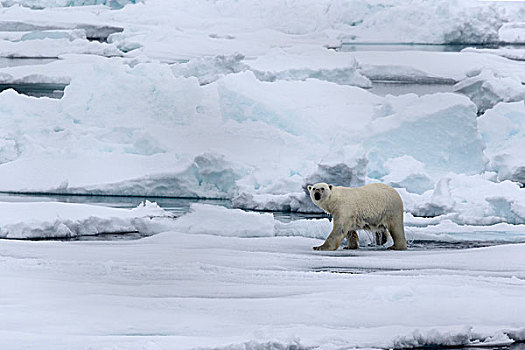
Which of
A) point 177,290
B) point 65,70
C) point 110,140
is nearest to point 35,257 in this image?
point 177,290

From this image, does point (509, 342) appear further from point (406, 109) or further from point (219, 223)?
point (406, 109)

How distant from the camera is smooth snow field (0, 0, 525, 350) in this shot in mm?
4129

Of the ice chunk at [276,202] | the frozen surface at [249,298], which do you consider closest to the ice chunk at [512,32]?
the ice chunk at [276,202]

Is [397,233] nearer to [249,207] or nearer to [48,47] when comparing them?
[249,207]

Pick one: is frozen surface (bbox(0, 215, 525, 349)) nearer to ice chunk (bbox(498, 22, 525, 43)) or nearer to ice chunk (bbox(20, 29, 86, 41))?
ice chunk (bbox(20, 29, 86, 41))

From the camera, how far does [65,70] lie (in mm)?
18266

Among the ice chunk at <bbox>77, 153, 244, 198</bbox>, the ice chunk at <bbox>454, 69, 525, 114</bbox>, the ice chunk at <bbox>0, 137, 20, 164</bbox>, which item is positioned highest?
the ice chunk at <bbox>454, 69, 525, 114</bbox>

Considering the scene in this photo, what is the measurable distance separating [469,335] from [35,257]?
2633mm

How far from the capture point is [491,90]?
45.8 feet

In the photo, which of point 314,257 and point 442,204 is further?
point 442,204

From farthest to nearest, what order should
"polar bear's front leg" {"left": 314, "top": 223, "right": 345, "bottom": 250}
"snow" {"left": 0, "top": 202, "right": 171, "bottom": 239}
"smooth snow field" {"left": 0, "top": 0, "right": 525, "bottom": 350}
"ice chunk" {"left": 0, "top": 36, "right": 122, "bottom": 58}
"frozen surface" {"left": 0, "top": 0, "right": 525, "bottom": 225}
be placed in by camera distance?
"ice chunk" {"left": 0, "top": 36, "right": 122, "bottom": 58}, "frozen surface" {"left": 0, "top": 0, "right": 525, "bottom": 225}, "snow" {"left": 0, "top": 202, "right": 171, "bottom": 239}, "polar bear's front leg" {"left": 314, "top": 223, "right": 345, "bottom": 250}, "smooth snow field" {"left": 0, "top": 0, "right": 525, "bottom": 350}

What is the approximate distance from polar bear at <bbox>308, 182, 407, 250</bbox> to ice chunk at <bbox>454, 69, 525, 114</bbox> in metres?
7.68

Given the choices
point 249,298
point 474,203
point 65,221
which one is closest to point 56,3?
point 474,203

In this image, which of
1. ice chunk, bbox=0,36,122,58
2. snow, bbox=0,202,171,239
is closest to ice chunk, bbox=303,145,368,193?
snow, bbox=0,202,171,239
